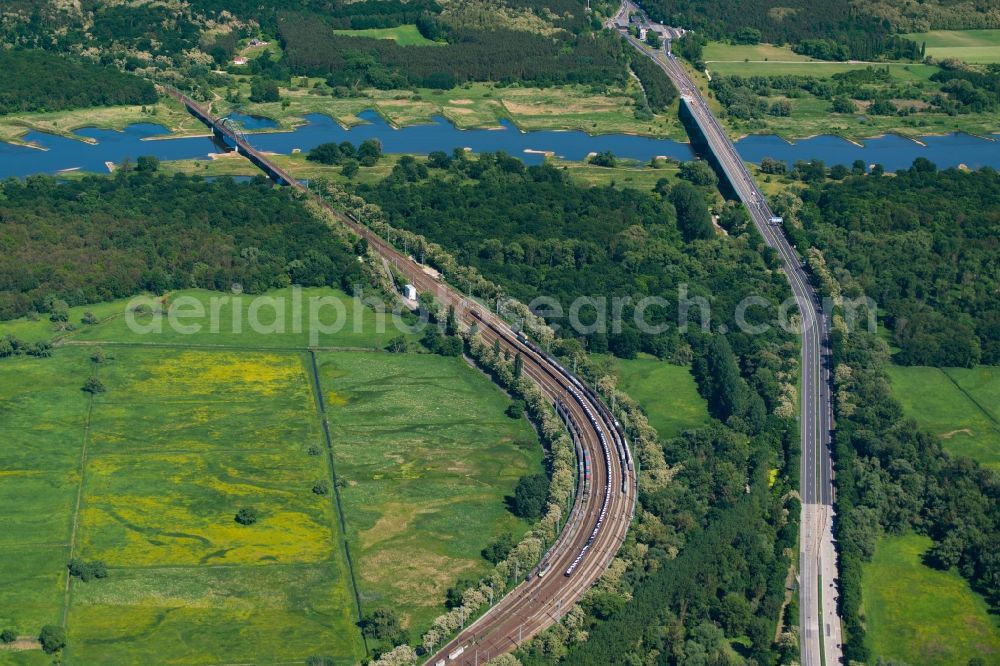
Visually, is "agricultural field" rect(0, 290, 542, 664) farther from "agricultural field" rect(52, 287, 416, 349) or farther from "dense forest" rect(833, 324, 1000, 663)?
"dense forest" rect(833, 324, 1000, 663)

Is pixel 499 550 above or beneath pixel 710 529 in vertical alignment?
beneath

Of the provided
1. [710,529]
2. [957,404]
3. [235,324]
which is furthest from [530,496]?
[957,404]

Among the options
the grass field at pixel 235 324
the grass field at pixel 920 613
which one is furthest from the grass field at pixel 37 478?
the grass field at pixel 920 613

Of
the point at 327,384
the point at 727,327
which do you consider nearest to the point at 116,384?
the point at 327,384

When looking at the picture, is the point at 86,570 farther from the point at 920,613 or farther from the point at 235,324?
the point at 920,613

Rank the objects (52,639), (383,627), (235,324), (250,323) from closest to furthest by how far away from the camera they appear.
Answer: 1. (52,639)
2. (383,627)
3. (235,324)
4. (250,323)

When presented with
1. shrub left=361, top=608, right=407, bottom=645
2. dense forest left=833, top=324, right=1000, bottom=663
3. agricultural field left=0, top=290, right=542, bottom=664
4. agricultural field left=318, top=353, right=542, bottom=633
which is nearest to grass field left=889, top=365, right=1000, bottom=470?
dense forest left=833, top=324, right=1000, bottom=663

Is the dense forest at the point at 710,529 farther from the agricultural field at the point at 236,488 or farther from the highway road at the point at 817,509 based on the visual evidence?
the agricultural field at the point at 236,488
